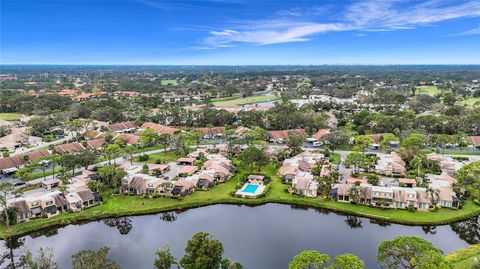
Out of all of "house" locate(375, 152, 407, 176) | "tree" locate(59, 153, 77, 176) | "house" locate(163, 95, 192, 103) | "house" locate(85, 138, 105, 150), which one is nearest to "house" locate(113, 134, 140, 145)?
"house" locate(85, 138, 105, 150)

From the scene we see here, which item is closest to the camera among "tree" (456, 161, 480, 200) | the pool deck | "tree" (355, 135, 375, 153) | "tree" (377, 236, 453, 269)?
"tree" (377, 236, 453, 269)

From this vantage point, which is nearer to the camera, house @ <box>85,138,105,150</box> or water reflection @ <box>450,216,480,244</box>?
water reflection @ <box>450,216,480,244</box>

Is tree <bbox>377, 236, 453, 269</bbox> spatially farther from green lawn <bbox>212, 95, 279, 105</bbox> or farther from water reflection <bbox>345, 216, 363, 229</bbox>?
green lawn <bbox>212, 95, 279, 105</bbox>

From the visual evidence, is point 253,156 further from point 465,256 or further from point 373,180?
point 465,256

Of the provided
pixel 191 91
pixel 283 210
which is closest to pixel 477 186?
A: pixel 283 210

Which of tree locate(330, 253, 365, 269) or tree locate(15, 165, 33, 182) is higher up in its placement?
tree locate(330, 253, 365, 269)

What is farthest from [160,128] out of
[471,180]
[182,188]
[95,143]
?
[471,180]

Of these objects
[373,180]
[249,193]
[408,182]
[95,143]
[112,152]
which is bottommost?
[249,193]

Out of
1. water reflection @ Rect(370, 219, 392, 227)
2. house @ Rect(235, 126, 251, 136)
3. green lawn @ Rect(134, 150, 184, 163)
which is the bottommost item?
water reflection @ Rect(370, 219, 392, 227)

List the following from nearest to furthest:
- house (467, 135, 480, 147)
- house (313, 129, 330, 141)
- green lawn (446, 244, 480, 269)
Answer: green lawn (446, 244, 480, 269), house (467, 135, 480, 147), house (313, 129, 330, 141)
